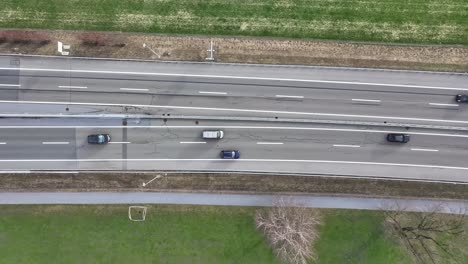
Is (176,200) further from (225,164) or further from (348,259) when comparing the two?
(348,259)

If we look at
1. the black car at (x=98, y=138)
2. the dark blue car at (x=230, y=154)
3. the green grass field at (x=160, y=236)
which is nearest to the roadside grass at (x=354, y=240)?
the green grass field at (x=160, y=236)

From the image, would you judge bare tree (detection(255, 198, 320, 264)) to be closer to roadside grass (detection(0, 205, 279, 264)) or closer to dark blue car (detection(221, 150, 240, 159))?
roadside grass (detection(0, 205, 279, 264))

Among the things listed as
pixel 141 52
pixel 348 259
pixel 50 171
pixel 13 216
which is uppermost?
pixel 141 52

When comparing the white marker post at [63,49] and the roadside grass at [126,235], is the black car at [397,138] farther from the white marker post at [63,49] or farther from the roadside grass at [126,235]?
Result: the white marker post at [63,49]

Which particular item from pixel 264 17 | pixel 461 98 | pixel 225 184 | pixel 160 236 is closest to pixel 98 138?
pixel 160 236

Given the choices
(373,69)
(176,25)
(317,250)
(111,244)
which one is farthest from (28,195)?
→ (373,69)
